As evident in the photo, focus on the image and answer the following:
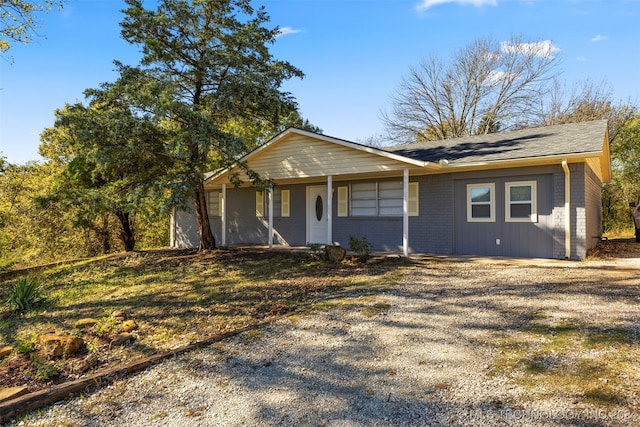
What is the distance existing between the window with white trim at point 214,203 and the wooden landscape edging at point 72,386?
1135 centimetres

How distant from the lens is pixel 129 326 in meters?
5.30

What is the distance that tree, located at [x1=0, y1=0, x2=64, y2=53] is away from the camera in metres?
9.01

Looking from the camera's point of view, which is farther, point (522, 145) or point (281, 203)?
point (281, 203)

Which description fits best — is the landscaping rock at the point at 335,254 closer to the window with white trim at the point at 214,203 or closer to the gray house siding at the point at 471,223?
the gray house siding at the point at 471,223

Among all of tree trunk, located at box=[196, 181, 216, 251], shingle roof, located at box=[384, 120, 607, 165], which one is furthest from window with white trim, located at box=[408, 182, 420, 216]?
tree trunk, located at box=[196, 181, 216, 251]

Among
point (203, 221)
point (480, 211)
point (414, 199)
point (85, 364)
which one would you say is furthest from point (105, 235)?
point (480, 211)

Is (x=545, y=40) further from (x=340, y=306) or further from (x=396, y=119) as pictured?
(x=340, y=306)

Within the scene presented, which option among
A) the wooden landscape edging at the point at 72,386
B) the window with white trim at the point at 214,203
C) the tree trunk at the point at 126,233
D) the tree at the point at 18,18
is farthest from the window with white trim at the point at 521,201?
the tree trunk at the point at 126,233

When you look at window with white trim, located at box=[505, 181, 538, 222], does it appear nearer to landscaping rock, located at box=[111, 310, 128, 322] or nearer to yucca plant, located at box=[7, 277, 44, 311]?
landscaping rock, located at box=[111, 310, 128, 322]

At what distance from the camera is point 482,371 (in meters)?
3.29

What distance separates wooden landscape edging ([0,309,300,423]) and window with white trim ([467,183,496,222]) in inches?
308

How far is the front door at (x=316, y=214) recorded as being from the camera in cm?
1288

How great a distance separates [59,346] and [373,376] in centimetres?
364

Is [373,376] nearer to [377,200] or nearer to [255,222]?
[377,200]
